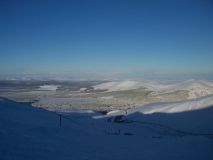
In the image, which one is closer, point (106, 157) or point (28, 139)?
point (106, 157)

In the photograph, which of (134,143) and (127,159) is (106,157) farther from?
(134,143)

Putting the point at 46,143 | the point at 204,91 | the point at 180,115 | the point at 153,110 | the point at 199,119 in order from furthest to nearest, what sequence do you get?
the point at 204,91, the point at 153,110, the point at 180,115, the point at 199,119, the point at 46,143

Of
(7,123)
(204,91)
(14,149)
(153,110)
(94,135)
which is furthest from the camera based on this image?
(204,91)

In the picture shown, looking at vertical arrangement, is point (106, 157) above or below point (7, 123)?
below

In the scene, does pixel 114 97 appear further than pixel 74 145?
Yes

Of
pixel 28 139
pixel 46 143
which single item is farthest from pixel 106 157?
pixel 28 139

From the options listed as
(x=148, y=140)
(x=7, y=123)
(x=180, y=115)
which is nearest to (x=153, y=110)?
(x=180, y=115)

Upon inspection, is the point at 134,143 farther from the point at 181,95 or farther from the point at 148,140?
the point at 181,95

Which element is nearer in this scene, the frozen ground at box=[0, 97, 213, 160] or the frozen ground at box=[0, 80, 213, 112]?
the frozen ground at box=[0, 97, 213, 160]

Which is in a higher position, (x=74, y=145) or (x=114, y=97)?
(x=114, y=97)

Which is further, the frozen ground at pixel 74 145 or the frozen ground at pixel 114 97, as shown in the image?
the frozen ground at pixel 114 97
